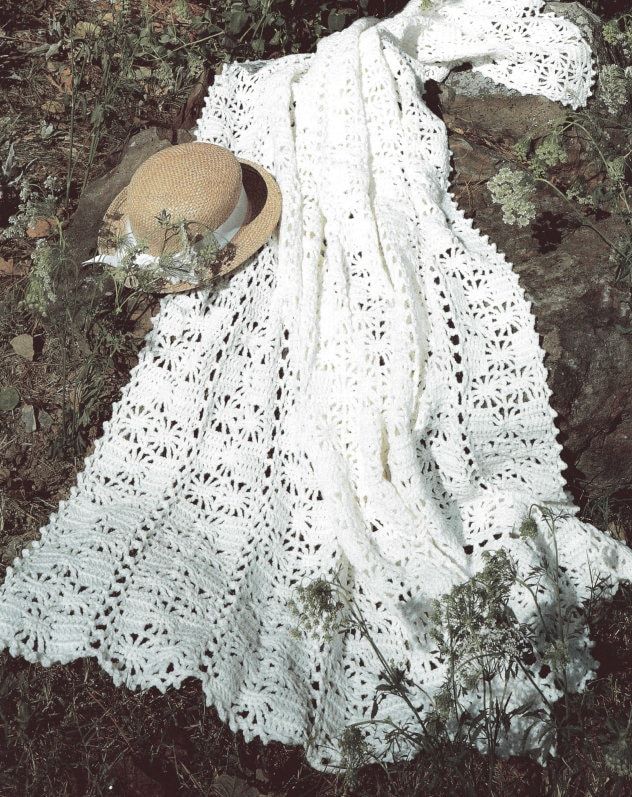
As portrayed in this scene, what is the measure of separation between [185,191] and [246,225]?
0.31 m

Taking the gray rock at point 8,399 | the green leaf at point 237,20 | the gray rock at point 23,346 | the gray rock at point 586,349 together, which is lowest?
the gray rock at point 8,399

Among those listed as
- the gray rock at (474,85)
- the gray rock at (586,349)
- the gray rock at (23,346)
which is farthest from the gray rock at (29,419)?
the gray rock at (474,85)

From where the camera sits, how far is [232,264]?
7.84 ft

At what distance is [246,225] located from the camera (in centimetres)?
247

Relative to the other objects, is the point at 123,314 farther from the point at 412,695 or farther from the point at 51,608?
the point at 412,695

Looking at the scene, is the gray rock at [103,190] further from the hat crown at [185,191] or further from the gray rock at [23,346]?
the hat crown at [185,191]

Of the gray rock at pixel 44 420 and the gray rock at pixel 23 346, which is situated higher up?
the gray rock at pixel 23 346

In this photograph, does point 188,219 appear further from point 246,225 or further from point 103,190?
point 103,190

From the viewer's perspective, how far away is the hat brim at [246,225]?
2.39 metres

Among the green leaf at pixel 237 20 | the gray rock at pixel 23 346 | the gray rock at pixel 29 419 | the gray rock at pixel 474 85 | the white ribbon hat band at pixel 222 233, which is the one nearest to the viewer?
the white ribbon hat band at pixel 222 233

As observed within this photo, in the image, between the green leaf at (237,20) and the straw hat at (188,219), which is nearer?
the straw hat at (188,219)

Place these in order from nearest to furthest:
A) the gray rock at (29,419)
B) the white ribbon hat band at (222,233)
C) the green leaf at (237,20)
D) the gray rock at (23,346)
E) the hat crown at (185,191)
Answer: the hat crown at (185,191), the white ribbon hat band at (222,233), the gray rock at (29,419), the gray rock at (23,346), the green leaf at (237,20)

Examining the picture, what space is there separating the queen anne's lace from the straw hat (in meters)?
0.09

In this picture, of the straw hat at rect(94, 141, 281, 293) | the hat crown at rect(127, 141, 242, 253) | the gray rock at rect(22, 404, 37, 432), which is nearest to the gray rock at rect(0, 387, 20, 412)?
the gray rock at rect(22, 404, 37, 432)
